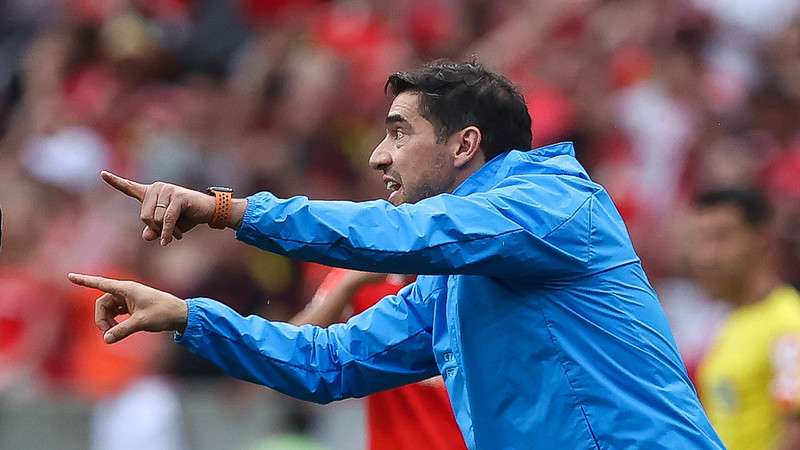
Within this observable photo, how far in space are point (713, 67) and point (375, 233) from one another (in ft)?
25.0

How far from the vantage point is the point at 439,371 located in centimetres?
513

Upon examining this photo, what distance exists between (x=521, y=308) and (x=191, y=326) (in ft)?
3.04

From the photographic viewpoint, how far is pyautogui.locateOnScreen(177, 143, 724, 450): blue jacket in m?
4.08

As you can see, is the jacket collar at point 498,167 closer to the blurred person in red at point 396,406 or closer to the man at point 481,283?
the man at point 481,283

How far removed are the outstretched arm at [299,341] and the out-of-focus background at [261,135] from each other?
350 cm

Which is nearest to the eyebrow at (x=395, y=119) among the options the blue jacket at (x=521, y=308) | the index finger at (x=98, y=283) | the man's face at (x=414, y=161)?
the man's face at (x=414, y=161)

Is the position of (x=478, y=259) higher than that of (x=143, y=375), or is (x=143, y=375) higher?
(x=478, y=259)

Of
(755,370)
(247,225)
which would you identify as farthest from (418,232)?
(755,370)

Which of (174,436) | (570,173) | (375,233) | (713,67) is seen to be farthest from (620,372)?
(713,67)

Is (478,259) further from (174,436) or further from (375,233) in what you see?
(174,436)

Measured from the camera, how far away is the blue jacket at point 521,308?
408 centimetres

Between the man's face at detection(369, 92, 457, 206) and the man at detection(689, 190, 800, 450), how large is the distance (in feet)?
8.35

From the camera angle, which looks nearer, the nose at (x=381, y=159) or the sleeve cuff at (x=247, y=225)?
the sleeve cuff at (x=247, y=225)

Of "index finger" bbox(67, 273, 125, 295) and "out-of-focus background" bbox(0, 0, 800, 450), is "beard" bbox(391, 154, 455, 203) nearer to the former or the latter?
"index finger" bbox(67, 273, 125, 295)
